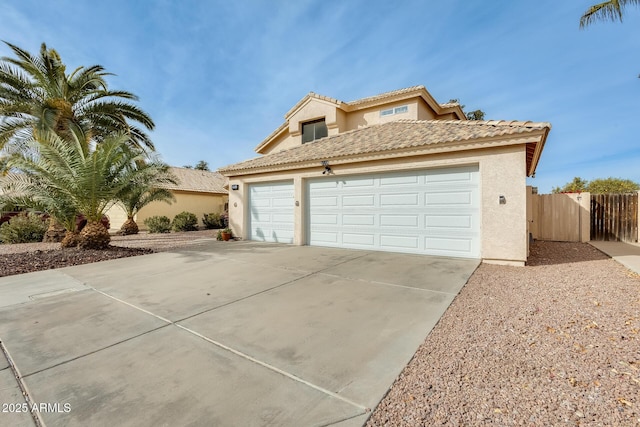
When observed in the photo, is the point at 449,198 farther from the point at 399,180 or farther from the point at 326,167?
the point at 326,167

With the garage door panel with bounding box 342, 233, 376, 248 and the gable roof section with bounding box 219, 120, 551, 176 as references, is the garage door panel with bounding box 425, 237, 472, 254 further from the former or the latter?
the gable roof section with bounding box 219, 120, 551, 176

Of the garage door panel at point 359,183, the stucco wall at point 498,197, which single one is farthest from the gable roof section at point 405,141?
the garage door panel at point 359,183

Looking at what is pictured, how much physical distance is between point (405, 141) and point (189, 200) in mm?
20122

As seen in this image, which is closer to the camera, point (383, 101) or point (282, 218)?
point (282, 218)

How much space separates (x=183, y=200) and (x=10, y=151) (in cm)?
1205

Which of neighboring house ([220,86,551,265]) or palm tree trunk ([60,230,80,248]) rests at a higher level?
neighboring house ([220,86,551,265])

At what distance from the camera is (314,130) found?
1686 cm

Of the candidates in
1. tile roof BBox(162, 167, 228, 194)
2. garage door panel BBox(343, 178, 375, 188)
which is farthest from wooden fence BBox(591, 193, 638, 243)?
tile roof BBox(162, 167, 228, 194)

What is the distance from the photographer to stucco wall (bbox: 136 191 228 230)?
21375mm

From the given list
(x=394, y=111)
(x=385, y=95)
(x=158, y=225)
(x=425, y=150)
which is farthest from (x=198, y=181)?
(x=425, y=150)

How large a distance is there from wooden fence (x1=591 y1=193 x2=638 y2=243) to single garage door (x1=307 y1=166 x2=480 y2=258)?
27.7ft

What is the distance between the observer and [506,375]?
2572mm

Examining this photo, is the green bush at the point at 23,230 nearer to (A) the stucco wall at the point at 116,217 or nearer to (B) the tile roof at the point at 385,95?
(A) the stucco wall at the point at 116,217

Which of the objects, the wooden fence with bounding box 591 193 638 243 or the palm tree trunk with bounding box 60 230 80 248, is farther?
the wooden fence with bounding box 591 193 638 243
